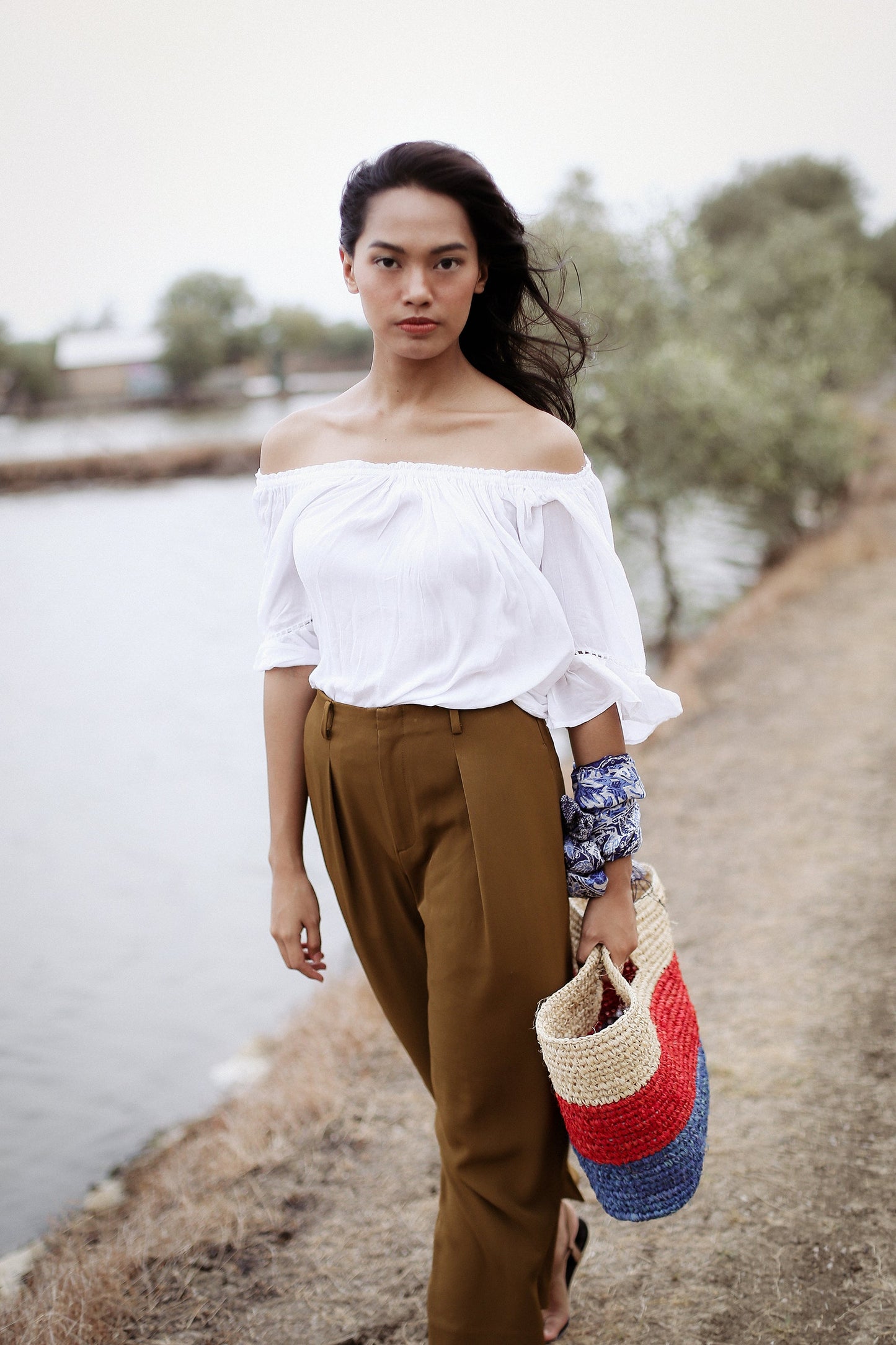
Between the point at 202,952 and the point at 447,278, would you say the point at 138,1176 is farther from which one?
the point at 447,278

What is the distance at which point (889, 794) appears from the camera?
5.12 m

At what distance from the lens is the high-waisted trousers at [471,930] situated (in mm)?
1654

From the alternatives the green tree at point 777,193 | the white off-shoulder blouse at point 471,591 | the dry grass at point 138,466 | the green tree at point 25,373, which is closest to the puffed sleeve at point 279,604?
the white off-shoulder blouse at point 471,591

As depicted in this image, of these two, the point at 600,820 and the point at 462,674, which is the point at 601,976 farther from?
the point at 462,674

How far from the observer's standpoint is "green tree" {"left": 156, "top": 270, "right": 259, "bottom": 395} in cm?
4809

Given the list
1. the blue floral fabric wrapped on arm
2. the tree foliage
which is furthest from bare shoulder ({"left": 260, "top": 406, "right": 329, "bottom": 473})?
the tree foliage

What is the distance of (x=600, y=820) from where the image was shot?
171 cm

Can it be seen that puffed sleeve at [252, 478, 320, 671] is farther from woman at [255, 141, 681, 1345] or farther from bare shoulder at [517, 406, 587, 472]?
bare shoulder at [517, 406, 587, 472]

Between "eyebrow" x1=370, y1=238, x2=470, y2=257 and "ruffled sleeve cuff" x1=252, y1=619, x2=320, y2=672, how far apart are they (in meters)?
0.67

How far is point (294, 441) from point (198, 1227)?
2022 millimetres

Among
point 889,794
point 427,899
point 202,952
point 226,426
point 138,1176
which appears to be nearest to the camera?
point 427,899

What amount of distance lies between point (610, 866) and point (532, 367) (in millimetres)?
936

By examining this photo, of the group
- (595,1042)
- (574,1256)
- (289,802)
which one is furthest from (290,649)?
(574,1256)

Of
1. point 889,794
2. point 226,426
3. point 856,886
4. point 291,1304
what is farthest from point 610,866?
point 226,426
